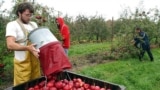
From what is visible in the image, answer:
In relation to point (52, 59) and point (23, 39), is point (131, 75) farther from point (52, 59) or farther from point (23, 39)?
point (52, 59)

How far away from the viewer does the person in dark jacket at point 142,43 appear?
10.4m

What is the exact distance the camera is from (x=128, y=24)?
11.6 m

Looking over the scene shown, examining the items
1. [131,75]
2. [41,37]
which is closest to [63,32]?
[131,75]

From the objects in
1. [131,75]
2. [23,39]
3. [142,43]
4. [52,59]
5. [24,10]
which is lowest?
[131,75]

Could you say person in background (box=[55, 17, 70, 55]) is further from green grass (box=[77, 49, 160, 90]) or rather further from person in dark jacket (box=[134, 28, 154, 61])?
person in dark jacket (box=[134, 28, 154, 61])

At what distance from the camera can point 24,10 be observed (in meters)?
3.51

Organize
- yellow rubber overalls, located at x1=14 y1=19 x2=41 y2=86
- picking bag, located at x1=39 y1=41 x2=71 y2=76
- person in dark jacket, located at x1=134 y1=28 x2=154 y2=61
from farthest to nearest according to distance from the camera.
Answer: person in dark jacket, located at x1=134 y1=28 x2=154 y2=61 → yellow rubber overalls, located at x1=14 y1=19 x2=41 y2=86 → picking bag, located at x1=39 y1=41 x2=71 y2=76

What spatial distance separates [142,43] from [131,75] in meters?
2.97

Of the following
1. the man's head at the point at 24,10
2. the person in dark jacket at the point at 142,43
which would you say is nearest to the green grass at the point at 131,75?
the person in dark jacket at the point at 142,43

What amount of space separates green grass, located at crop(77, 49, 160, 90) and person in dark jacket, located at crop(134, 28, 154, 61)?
0.91 m

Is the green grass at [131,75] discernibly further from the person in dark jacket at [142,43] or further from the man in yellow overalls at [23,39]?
the man in yellow overalls at [23,39]

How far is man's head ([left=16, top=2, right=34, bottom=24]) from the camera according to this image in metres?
3.50

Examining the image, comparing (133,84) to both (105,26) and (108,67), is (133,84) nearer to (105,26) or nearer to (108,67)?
(108,67)

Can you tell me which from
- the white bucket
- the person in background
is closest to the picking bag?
the white bucket
